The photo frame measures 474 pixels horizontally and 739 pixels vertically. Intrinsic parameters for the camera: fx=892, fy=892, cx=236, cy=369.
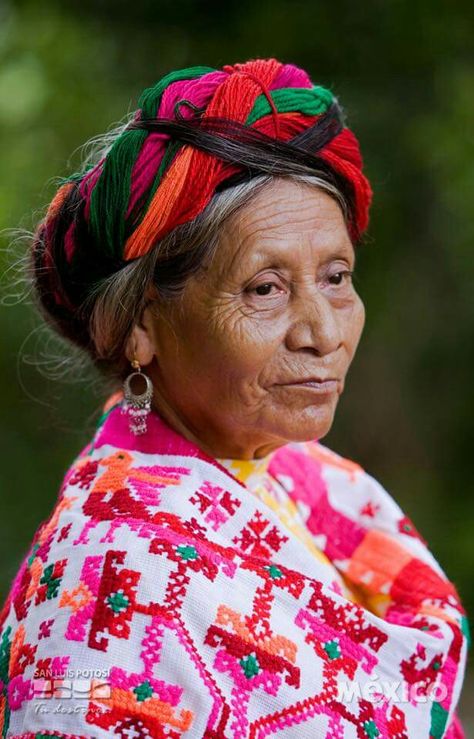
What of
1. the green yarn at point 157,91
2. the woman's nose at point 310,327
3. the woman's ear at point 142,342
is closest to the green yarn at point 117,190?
the green yarn at point 157,91

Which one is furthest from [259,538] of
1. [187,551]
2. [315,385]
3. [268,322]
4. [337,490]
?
[337,490]

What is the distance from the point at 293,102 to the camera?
195cm

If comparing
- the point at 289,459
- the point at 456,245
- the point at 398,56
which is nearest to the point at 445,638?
the point at 289,459

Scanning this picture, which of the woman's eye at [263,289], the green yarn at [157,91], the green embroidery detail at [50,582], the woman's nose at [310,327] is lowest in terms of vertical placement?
the green embroidery detail at [50,582]

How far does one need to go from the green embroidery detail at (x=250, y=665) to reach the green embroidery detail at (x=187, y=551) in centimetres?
22

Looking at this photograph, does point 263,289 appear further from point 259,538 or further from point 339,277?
point 259,538

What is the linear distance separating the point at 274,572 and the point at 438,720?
498mm

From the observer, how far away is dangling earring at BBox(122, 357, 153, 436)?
2027 mm

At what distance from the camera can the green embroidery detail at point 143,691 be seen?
1.65m

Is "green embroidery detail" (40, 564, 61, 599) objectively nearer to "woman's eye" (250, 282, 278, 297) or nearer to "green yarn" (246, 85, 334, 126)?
"woman's eye" (250, 282, 278, 297)

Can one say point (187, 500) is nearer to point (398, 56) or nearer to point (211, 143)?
point (211, 143)

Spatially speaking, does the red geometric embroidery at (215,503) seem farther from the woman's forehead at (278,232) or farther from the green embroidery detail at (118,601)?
the woman's forehead at (278,232)

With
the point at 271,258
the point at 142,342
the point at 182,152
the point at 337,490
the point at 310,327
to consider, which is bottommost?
the point at 337,490

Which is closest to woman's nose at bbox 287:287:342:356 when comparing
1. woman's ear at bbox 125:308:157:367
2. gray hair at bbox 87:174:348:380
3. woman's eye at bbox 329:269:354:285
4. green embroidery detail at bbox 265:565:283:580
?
woman's eye at bbox 329:269:354:285
